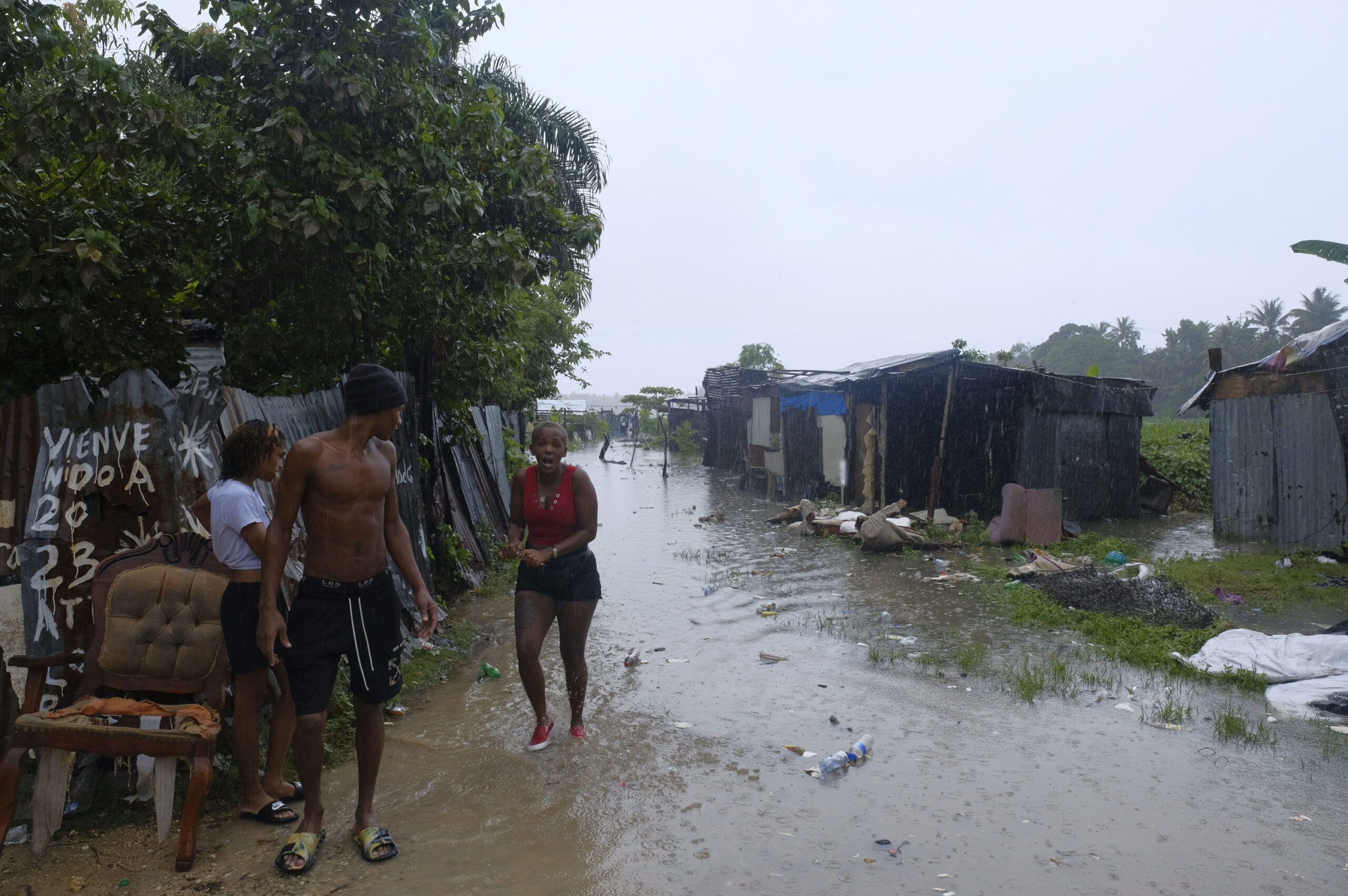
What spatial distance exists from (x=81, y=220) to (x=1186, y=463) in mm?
18829

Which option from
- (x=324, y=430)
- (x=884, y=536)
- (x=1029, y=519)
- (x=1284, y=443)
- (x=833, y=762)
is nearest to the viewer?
(x=833, y=762)

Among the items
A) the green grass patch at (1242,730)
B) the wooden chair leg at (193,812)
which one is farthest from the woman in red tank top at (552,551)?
the green grass patch at (1242,730)

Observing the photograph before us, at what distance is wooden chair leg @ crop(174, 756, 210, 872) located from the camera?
3.17 metres

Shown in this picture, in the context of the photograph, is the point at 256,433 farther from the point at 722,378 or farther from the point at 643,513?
the point at 722,378

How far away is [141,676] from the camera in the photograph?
11.6 ft

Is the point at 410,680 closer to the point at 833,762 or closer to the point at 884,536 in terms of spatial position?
the point at 833,762

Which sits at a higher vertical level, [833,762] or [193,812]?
[193,812]

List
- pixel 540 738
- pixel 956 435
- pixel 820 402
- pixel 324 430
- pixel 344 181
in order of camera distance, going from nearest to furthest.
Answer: pixel 540 738 → pixel 344 181 → pixel 324 430 → pixel 956 435 → pixel 820 402

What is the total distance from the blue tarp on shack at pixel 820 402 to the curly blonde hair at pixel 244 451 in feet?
45.0

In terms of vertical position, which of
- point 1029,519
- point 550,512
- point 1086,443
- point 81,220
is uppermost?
point 81,220

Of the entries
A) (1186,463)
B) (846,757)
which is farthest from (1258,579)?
(1186,463)

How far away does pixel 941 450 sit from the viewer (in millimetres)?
13445

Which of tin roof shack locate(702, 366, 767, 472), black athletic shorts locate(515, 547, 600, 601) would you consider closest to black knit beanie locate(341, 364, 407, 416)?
black athletic shorts locate(515, 547, 600, 601)

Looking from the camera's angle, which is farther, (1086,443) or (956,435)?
(956,435)
